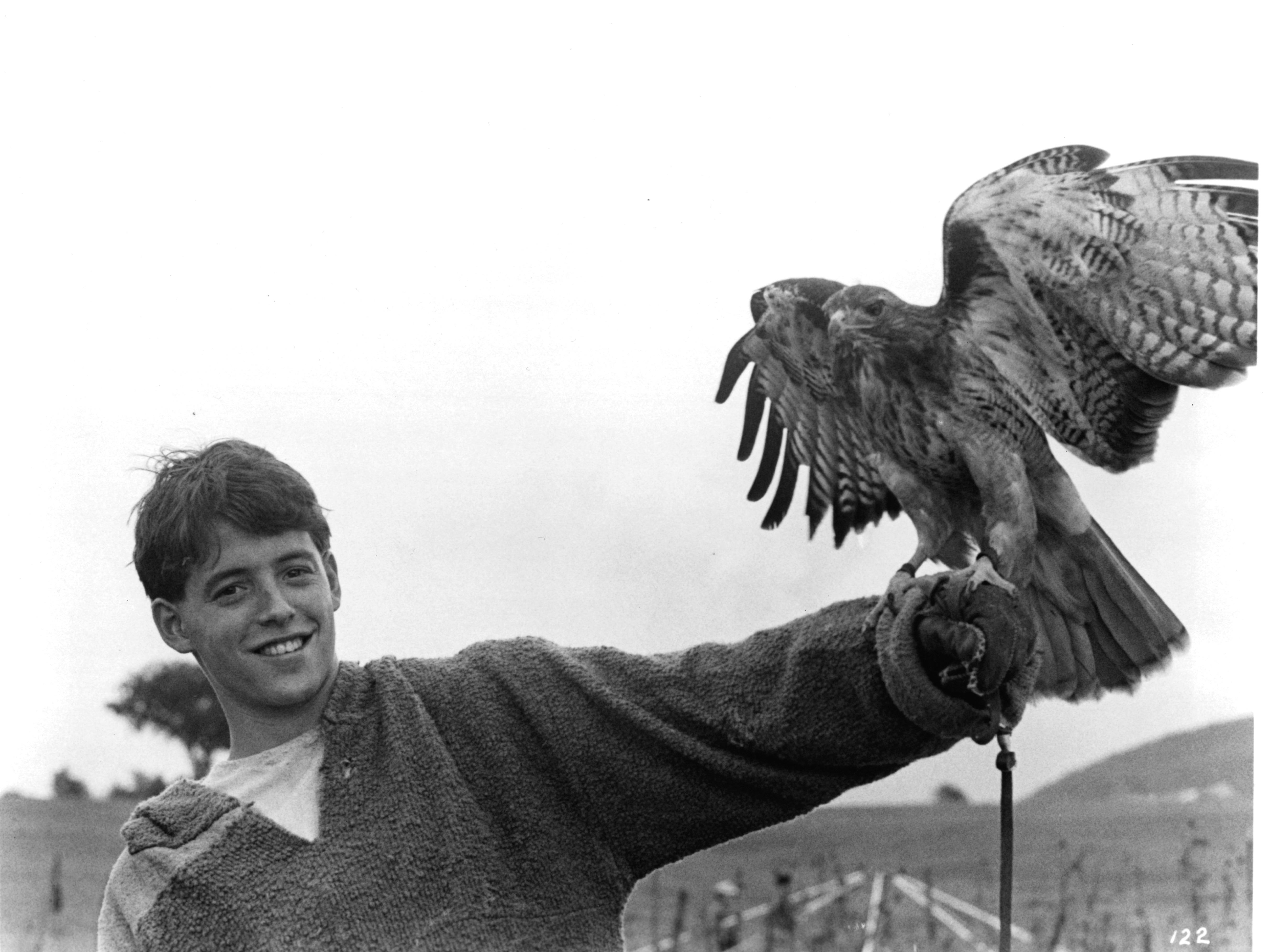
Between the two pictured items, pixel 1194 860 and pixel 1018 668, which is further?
pixel 1194 860

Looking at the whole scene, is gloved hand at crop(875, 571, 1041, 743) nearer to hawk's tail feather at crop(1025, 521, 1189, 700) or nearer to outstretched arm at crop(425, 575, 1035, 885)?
outstretched arm at crop(425, 575, 1035, 885)

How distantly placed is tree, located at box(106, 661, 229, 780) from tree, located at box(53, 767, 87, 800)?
0.37 feet

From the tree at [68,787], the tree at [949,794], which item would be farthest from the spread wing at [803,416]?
the tree at [68,787]

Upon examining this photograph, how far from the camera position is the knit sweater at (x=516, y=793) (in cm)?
126

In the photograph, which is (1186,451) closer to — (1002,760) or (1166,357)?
(1166,357)

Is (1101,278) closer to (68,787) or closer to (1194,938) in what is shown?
(1194,938)

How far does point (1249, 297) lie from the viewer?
5.04 ft

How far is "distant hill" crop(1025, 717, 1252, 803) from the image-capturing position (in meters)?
1.72

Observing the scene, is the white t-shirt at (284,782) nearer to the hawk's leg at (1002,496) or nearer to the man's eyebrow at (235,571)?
the man's eyebrow at (235,571)

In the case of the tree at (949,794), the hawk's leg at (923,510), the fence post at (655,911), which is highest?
the hawk's leg at (923,510)

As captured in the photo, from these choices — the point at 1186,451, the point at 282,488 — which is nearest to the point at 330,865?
the point at 282,488

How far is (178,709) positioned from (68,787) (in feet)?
0.64

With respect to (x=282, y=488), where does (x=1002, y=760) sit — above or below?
below

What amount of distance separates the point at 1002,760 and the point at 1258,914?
70cm
